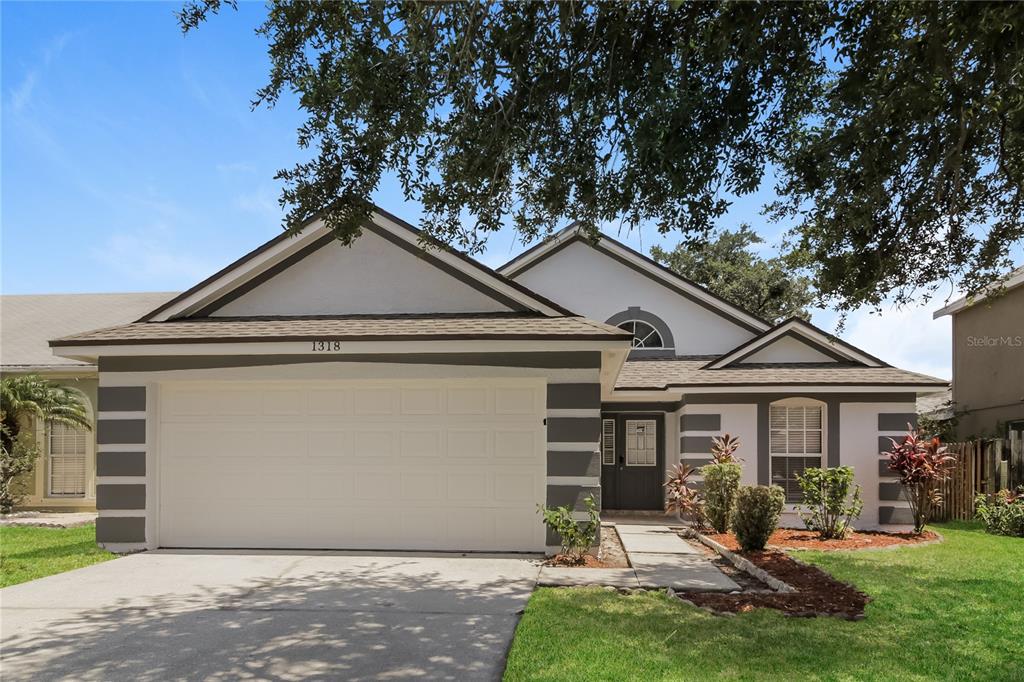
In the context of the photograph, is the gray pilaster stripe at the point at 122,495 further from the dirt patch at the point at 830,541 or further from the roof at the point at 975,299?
the roof at the point at 975,299

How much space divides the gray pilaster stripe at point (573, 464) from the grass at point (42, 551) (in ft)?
20.5

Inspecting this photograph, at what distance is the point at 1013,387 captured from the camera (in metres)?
19.7

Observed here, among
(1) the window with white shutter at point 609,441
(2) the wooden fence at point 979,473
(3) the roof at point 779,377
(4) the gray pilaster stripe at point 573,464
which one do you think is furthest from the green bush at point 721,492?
(2) the wooden fence at point 979,473

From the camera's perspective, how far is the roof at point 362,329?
11203 millimetres

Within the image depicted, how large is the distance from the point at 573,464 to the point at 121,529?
667cm

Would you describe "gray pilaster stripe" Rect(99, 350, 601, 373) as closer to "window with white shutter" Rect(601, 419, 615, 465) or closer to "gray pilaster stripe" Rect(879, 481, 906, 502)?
"window with white shutter" Rect(601, 419, 615, 465)

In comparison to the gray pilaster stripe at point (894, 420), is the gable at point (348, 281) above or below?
above

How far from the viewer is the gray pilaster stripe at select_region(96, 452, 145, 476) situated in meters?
11.7

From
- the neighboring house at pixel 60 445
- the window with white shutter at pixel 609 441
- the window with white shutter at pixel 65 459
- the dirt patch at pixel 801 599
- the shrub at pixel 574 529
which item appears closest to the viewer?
the dirt patch at pixel 801 599

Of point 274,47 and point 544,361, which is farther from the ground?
point 274,47

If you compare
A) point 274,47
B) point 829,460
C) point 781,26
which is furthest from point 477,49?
point 829,460

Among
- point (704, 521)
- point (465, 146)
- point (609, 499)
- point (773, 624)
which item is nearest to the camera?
point (773, 624)

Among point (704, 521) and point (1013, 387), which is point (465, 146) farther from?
point (1013, 387)

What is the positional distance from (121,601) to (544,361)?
19.5ft
